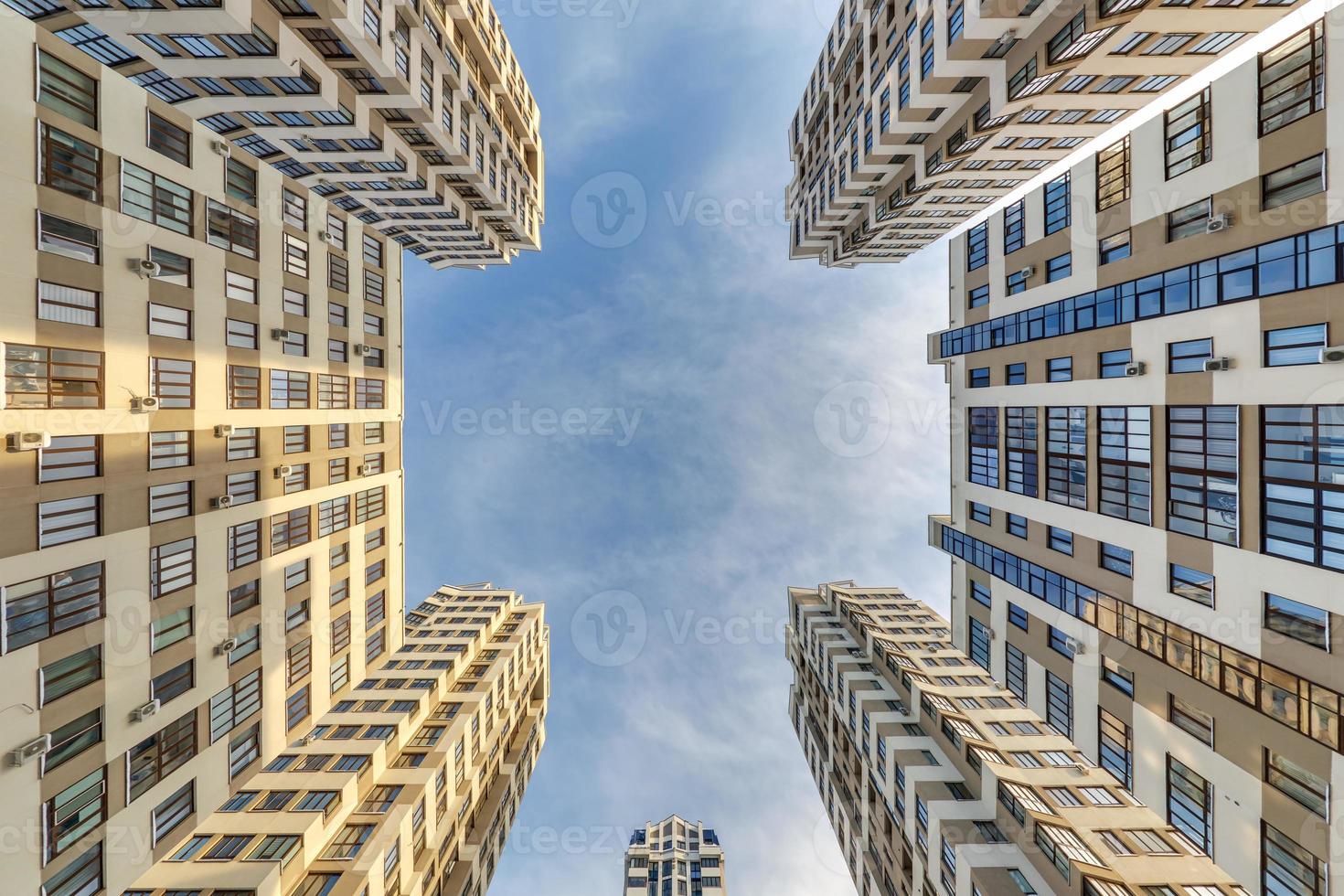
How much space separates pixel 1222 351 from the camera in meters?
18.8

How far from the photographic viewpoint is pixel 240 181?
2072 centimetres

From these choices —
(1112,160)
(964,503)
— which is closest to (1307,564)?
(964,503)

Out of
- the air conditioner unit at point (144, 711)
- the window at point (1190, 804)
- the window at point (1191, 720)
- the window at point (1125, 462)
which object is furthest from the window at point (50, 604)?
the window at point (1190, 804)

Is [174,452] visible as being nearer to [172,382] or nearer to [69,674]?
[172,382]

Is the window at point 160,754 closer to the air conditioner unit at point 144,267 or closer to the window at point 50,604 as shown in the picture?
the window at point 50,604

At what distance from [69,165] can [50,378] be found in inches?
282

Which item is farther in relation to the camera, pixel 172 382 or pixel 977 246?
pixel 977 246

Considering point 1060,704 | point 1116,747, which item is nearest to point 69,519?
point 1116,747

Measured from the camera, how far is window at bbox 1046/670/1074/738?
86.6 feet

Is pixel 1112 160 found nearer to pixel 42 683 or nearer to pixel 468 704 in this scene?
pixel 42 683

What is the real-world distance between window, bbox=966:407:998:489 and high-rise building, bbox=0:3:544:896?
137ft

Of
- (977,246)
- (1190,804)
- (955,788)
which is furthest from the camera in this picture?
(955,788)

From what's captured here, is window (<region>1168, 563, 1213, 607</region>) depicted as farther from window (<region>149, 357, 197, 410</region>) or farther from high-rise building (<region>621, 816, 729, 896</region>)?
high-rise building (<region>621, 816, 729, 896</region>)

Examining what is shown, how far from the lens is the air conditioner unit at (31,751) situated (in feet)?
45.0
